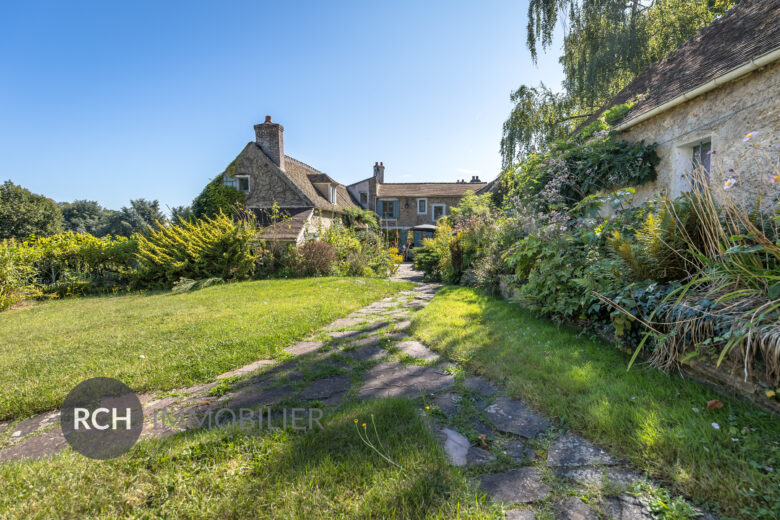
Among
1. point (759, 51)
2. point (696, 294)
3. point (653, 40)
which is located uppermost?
point (653, 40)

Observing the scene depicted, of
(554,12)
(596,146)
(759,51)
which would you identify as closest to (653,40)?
(554,12)

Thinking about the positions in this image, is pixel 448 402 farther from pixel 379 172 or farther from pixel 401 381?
pixel 379 172

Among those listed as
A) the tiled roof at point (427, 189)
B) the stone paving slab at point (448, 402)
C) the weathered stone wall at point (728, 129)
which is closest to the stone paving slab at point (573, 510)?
the stone paving slab at point (448, 402)

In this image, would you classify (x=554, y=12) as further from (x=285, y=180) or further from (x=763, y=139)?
(x=285, y=180)

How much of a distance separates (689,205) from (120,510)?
15.9ft

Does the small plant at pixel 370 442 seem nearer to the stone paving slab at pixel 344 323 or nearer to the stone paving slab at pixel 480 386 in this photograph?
the stone paving slab at pixel 480 386

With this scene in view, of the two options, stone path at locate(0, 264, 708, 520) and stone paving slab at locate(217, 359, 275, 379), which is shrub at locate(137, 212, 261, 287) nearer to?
stone path at locate(0, 264, 708, 520)

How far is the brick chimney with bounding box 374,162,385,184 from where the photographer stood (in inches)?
1175

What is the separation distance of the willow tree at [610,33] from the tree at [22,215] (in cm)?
3745

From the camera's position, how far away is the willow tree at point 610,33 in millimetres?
10461

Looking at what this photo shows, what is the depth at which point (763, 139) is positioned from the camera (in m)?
4.58

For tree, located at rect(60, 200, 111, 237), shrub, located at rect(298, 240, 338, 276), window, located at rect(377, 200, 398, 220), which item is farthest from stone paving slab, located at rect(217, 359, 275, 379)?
tree, located at rect(60, 200, 111, 237)

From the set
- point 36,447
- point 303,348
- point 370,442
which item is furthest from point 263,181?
point 370,442

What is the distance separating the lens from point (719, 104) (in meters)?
5.09
